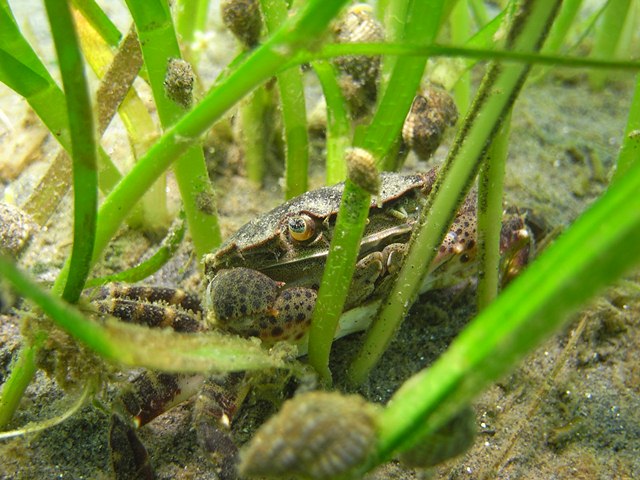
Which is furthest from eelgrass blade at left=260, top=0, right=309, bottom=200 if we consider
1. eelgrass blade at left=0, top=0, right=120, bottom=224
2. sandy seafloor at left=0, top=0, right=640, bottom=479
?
eelgrass blade at left=0, top=0, right=120, bottom=224

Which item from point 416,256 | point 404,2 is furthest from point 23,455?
point 404,2

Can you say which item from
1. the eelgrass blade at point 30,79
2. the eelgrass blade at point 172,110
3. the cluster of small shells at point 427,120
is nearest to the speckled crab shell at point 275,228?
the eelgrass blade at point 172,110

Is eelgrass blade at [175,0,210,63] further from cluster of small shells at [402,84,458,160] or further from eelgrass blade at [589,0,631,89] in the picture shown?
eelgrass blade at [589,0,631,89]

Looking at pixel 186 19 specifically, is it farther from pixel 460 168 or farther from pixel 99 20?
pixel 460 168

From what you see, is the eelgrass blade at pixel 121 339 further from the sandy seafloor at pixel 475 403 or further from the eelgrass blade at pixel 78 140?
the sandy seafloor at pixel 475 403

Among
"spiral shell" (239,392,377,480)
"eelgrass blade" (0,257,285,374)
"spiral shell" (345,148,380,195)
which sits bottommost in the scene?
"spiral shell" (239,392,377,480)

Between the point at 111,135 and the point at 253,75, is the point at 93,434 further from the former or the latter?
the point at 111,135

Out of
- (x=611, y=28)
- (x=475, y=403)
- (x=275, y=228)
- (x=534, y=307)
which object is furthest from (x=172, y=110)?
(x=611, y=28)
